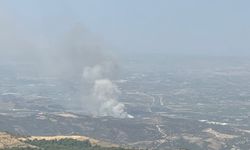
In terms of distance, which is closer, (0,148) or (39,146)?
(0,148)

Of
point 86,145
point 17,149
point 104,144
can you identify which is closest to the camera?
point 17,149

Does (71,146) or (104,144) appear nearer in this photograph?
(71,146)

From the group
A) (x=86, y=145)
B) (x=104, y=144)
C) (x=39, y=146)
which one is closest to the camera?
(x=39, y=146)

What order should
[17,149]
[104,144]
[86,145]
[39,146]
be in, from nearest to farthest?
[17,149]
[39,146]
[86,145]
[104,144]

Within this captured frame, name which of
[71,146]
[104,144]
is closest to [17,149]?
[71,146]

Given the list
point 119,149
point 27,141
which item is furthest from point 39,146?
point 119,149

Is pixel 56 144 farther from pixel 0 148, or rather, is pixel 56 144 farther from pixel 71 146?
pixel 0 148

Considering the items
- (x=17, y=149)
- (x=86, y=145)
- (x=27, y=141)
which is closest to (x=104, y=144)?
(x=86, y=145)

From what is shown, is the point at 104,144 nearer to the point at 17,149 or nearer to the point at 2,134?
the point at 2,134

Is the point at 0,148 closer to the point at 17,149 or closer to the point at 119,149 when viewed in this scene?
the point at 17,149
